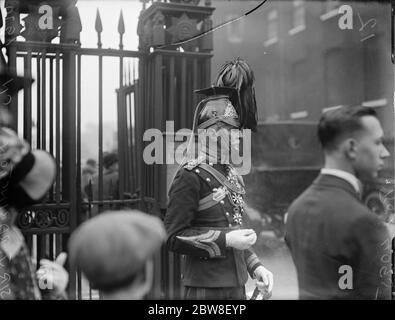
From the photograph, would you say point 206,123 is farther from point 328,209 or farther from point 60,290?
point 60,290

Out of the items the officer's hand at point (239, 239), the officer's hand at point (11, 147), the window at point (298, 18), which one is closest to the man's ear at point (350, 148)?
the officer's hand at point (239, 239)

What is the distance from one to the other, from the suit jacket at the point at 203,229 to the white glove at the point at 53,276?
1.64ft

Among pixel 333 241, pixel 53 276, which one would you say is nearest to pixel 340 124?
pixel 333 241

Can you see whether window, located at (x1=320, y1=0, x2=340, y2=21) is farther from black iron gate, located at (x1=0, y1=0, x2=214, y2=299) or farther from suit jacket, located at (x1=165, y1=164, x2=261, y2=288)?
suit jacket, located at (x1=165, y1=164, x2=261, y2=288)

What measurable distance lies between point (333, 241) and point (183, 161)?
2.66ft

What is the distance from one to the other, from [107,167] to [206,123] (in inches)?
24.2

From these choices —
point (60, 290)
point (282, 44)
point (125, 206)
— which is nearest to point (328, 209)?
point (125, 206)

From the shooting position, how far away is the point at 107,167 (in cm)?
276

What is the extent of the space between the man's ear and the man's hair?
3 cm

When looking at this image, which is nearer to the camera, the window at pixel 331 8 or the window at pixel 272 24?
the window at pixel 331 8

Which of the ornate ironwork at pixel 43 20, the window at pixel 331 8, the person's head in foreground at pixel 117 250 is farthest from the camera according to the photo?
the window at pixel 331 8

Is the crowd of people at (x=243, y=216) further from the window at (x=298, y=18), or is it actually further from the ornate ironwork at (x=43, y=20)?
the window at (x=298, y=18)

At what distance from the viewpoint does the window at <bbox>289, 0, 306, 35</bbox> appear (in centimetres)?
564

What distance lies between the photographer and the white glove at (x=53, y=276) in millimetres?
2264
